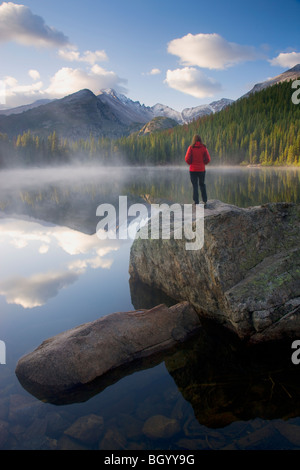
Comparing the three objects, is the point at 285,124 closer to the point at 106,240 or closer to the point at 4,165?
the point at 4,165

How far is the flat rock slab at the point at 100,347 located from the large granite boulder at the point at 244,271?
906mm

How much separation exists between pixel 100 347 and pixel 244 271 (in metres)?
3.55

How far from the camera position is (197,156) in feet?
39.7

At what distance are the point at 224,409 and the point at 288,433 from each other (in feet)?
2.94

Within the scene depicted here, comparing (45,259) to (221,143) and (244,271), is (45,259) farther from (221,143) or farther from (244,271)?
(221,143)

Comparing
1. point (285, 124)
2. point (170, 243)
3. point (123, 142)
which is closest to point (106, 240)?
point (170, 243)

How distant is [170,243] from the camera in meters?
7.97

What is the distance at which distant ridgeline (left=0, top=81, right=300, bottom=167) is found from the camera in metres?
113

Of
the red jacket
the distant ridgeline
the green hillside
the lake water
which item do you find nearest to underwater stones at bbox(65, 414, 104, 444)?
the lake water

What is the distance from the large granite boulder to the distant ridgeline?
337 feet

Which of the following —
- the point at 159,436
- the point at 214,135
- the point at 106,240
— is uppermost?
the point at 214,135

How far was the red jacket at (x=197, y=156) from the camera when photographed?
473 inches

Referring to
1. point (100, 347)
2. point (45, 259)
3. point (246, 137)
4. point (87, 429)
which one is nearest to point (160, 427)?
point (87, 429)

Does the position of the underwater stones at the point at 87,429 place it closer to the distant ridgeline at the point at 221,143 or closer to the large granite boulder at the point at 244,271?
the large granite boulder at the point at 244,271
